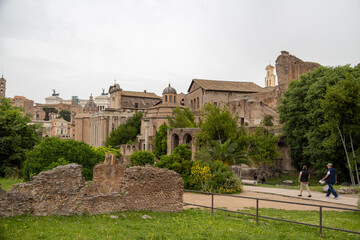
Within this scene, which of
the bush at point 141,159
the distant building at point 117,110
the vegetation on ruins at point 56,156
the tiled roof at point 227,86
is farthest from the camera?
the distant building at point 117,110

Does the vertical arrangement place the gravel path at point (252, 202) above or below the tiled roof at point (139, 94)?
below

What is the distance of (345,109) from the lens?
66.9 feet

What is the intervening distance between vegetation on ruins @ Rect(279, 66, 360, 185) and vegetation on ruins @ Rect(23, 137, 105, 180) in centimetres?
1492

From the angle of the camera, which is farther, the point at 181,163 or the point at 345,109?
the point at 345,109

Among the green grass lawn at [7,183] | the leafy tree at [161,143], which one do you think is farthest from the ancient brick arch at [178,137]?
the green grass lawn at [7,183]

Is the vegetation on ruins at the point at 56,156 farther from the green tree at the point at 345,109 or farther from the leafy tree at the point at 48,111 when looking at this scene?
the leafy tree at the point at 48,111

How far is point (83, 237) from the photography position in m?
7.38

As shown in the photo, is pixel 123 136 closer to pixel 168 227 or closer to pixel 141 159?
pixel 141 159

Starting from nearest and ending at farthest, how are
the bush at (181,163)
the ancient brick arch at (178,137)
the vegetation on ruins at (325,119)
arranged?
the bush at (181,163), the vegetation on ruins at (325,119), the ancient brick arch at (178,137)

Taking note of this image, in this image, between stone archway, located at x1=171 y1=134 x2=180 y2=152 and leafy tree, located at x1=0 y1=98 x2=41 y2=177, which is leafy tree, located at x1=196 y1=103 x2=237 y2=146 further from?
leafy tree, located at x1=0 y1=98 x2=41 y2=177

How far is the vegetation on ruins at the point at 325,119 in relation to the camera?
2038 cm

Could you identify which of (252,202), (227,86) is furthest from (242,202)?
(227,86)

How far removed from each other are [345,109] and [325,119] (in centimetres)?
164

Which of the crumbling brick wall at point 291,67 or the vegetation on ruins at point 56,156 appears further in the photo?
the crumbling brick wall at point 291,67
